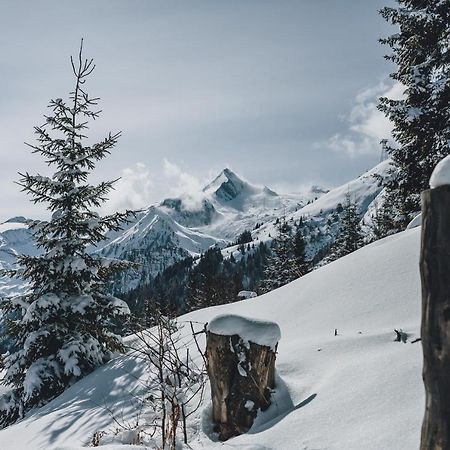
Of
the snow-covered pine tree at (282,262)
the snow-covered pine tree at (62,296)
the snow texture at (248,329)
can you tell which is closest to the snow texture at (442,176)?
the snow texture at (248,329)

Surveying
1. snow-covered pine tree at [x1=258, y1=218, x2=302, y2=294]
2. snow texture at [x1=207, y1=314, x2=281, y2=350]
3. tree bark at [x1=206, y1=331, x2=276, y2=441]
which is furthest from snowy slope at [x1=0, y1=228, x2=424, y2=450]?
snow-covered pine tree at [x1=258, y1=218, x2=302, y2=294]

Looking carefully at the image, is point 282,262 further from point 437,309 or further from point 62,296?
point 437,309

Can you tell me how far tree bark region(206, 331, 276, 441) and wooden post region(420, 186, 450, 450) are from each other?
2.83 metres

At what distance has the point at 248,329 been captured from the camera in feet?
15.7

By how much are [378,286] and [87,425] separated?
528 centimetres

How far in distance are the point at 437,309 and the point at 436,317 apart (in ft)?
0.14

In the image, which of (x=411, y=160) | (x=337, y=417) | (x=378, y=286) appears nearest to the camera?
(x=337, y=417)

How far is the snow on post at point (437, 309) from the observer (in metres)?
1.87

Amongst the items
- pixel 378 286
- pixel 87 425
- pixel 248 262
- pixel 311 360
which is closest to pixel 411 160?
pixel 378 286

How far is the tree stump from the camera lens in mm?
4605

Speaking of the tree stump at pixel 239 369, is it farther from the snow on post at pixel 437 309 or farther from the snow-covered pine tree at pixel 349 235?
the snow-covered pine tree at pixel 349 235

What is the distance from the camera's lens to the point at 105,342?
11453 mm

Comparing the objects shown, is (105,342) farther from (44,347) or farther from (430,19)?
(430,19)

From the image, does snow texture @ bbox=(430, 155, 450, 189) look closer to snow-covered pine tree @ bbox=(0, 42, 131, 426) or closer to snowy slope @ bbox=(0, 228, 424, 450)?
snowy slope @ bbox=(0, 228, 424, 450)
